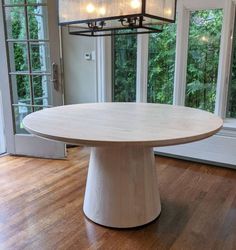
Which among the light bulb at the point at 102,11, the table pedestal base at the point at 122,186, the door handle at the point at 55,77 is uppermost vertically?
the light bulb at the point at 102,11

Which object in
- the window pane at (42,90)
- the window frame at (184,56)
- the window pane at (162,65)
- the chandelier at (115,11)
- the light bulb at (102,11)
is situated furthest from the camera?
the window pane at (162,65)

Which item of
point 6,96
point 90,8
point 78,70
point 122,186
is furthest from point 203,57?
point 6,96

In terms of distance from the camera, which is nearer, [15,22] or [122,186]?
[122,186]

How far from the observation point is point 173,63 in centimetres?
308

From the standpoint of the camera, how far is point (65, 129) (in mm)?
1446

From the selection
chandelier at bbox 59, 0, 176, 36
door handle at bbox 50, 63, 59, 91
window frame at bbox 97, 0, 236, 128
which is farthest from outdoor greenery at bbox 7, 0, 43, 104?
chandelier at bbox 59, 0, 176, 36

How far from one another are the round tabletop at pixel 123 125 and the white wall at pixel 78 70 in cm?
138

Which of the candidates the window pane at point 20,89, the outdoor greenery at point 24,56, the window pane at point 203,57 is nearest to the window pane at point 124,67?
the window pane at point 203,57

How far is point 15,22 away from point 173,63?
1.75 metres

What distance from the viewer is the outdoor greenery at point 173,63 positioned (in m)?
2.82

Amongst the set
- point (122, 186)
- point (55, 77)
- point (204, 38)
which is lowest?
point (122, 186)

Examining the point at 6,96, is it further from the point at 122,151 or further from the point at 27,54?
the point at 122,151

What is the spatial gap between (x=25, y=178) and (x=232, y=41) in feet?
7.97

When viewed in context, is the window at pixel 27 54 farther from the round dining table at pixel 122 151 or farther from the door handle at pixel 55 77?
the round dining table at pixel 122 151
